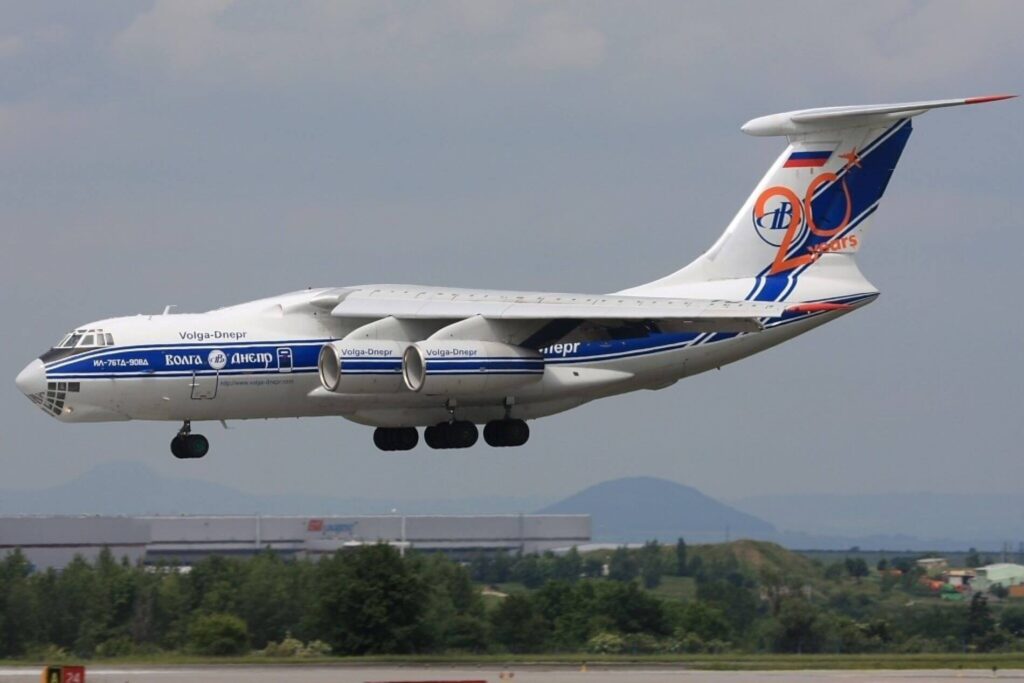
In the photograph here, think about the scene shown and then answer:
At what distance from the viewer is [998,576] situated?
35.1 metres

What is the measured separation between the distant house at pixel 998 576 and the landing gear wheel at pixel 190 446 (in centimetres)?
1631

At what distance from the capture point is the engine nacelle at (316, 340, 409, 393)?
885 inches

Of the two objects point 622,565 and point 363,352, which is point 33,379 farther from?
point 622,565

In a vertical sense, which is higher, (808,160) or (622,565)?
(808,160)

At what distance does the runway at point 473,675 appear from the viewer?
20.5 metres

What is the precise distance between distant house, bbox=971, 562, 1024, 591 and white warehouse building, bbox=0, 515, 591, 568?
32.8ft

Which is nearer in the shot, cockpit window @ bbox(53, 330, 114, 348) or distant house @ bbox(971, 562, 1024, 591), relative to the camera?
cockpit window @ bbox(53, 330, 114, 348)

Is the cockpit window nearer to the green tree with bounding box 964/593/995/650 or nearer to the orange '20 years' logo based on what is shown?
the orange '20 years' logo

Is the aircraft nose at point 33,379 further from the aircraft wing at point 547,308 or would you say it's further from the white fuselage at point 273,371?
the aircraft wing at point 547,308

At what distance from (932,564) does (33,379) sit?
68.4 ft

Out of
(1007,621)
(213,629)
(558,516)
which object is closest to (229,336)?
(213,629)

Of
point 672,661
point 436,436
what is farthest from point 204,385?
point 672,661

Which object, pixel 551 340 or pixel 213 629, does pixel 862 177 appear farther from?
pixel 213 629

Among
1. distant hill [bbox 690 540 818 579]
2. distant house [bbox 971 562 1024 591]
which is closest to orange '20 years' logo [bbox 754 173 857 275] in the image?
distant hill [bbox 690 540 818 579]
